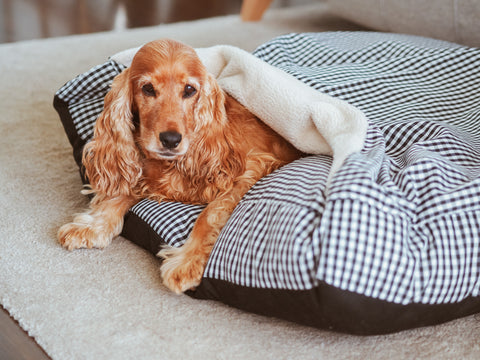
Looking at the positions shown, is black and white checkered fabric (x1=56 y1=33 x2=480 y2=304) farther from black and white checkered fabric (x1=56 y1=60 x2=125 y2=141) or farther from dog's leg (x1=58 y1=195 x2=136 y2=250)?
black and white checkered fabric (x1=56 y1=60 x2=125 y2=141)

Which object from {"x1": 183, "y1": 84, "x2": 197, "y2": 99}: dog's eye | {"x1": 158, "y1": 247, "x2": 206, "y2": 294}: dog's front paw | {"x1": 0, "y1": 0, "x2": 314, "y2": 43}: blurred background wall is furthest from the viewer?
{"x1": 0, "y1": 0, "x2": 314, "y2": 43}: blurred background wall

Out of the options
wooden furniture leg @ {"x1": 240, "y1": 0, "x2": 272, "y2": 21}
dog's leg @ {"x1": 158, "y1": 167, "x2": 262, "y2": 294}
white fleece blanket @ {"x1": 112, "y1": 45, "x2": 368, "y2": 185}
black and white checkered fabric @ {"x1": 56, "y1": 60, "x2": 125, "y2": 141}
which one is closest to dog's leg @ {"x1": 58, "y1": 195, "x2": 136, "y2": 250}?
dog's leg @ {"x1": 158, "y1": 167, "x2": 262, "y2": 294}

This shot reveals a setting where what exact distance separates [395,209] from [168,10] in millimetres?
3933

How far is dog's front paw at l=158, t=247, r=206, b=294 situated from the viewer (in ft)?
5.68

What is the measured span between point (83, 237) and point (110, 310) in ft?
1.09

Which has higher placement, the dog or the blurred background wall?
the dog

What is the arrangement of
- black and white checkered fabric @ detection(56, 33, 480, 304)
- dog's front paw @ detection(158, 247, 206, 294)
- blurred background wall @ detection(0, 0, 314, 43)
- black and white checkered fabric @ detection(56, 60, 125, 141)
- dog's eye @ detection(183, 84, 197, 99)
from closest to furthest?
black and white checkered fabric @ detection(56, 33, 480, 304) → dog's front paw @ detection(158, 247, 206, 294) → dog's eye @ detection(183, 84, 197, 99) → black and white checkered fabric @ detection(56, 60, 125, 141) → blurred background wall @ detection(0, 0, 314, 43)

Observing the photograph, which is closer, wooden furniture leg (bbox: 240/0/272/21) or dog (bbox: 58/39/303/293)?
dog (bbox: 58/39/303/293)

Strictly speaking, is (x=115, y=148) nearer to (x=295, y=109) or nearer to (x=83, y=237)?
(x=83, y=237)

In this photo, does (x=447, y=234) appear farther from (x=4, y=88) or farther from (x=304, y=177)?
(x=4, y=88)

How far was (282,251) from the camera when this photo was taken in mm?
1535

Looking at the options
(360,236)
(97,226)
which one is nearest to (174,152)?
(97,226)

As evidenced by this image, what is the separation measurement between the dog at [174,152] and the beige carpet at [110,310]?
82mm

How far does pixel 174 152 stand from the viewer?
71.2 inches
